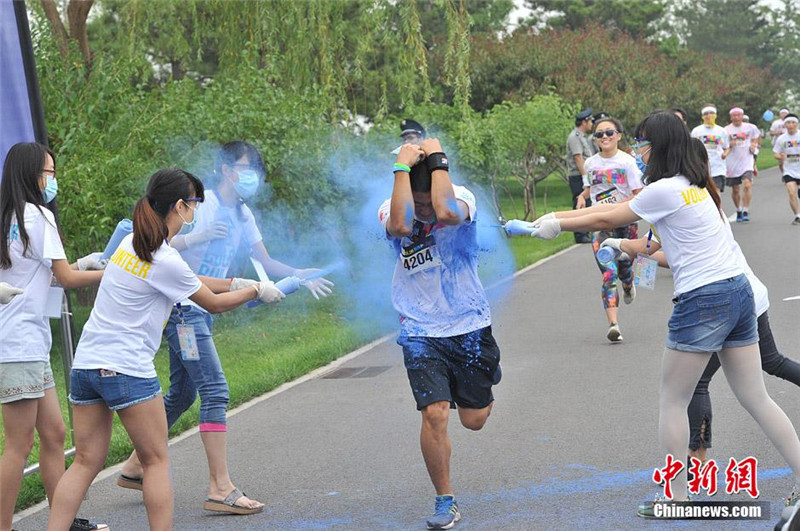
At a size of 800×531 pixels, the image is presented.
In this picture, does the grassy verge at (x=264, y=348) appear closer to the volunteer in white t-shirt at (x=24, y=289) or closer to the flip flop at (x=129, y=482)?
the flip flop at (x=129, y=482)

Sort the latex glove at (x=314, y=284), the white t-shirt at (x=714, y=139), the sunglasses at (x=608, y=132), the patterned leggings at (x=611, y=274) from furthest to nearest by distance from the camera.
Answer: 1. the white t-shirt at (x=714, y=139)
2. the patterned leggings at (x=611, y=274)
3. the sunglasses at (x=608, y=132)
4. the latex glove at (x=314, y=284)

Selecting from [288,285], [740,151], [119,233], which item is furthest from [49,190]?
[740,151]

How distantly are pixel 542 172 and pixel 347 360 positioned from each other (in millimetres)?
19608

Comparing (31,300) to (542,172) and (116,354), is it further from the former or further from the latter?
(542,172)

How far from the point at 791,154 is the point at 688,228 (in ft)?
51.1

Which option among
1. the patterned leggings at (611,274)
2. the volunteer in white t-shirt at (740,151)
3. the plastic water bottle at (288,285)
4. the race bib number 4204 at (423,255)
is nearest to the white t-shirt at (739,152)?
the volunteer in white t-shirt at (740,151)

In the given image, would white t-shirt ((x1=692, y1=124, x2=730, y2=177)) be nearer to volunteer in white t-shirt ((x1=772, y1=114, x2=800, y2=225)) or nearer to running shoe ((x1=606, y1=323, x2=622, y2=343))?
volunteer in white t-shirt ((x1=772, y1=114, x2=800, y2=225))

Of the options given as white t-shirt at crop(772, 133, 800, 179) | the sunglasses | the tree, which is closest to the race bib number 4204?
the sunglasses

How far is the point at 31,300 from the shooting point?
17.8 ft

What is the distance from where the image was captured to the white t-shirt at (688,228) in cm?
536

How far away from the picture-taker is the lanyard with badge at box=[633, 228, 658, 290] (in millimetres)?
6168

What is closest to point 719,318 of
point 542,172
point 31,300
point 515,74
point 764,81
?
point 31,300

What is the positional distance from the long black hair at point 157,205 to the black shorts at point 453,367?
1277 millimetres

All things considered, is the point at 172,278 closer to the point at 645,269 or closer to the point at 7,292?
the point at 7,292
